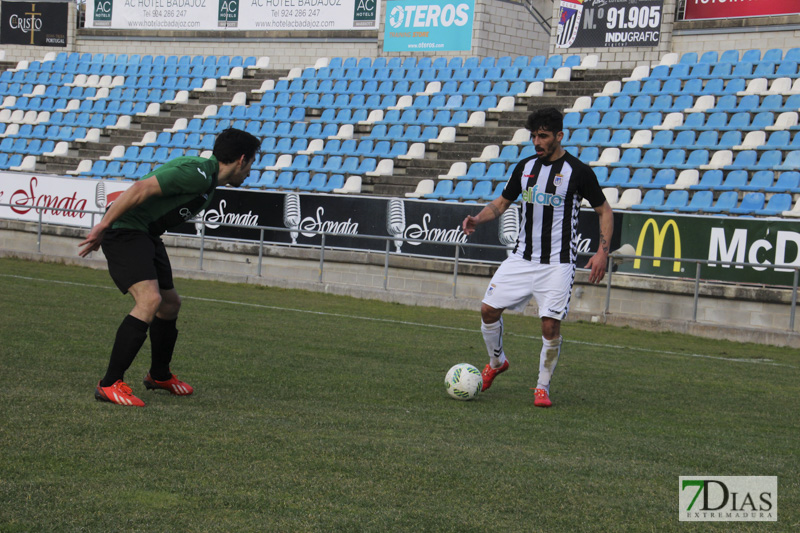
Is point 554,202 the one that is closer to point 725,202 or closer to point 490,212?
point 490,212

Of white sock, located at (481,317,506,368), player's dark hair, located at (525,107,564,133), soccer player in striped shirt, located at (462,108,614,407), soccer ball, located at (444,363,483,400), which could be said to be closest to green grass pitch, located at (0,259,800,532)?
soccer ball, located at (444,363,483,400)

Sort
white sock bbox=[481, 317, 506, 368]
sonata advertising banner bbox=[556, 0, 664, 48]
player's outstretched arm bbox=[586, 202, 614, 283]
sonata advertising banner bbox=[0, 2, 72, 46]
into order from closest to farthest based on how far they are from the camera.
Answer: player's outstretched arm bbox=[586, 202, 614, 283] < white sock bbox=[481, 317, 506, 368] < sonata advertising banner bbox=[556, 0, 664, 48] < sonata advertising banner bbox=[0, 2, 72, 46]

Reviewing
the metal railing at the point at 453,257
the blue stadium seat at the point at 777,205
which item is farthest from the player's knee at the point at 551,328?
the blue stadium seat at the point at 777,205

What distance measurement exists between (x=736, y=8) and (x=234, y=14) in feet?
55.0

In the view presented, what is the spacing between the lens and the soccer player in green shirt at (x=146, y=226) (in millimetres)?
6047

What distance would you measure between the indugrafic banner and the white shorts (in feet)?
75.6

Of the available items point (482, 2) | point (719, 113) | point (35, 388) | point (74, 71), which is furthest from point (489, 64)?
point (35, 388)

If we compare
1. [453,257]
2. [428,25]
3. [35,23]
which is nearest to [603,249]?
[453,257]

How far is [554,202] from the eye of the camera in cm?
741

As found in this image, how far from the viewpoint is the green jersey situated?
20.0 feet

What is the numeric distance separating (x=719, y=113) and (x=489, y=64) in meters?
8.01

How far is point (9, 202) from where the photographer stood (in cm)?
2438

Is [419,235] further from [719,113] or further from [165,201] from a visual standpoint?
[165,201]

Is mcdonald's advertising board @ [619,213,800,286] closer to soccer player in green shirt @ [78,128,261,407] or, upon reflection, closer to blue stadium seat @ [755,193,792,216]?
blue stadium seat @ [755,193,792,216]
